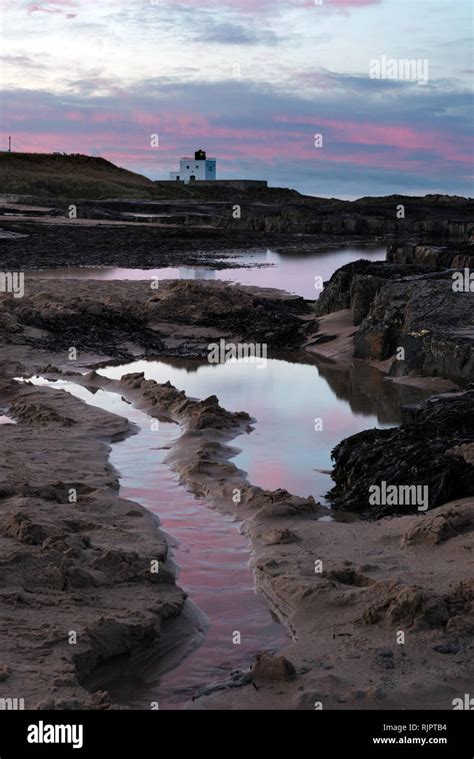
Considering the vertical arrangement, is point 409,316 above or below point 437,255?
below

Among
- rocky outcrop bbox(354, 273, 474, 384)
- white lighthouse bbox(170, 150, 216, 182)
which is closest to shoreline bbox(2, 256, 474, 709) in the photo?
rocky outcrop bbox(354, 273, 474, 384)

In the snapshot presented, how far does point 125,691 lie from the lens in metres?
4.27

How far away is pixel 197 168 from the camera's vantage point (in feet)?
342

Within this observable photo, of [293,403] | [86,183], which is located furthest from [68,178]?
[293,403]

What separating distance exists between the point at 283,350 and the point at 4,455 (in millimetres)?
7193

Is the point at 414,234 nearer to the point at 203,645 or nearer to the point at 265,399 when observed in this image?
the point at 265,399


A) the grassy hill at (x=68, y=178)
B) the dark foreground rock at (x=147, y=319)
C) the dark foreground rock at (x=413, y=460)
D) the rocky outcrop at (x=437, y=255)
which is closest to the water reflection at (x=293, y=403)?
the dark foreground rock at (x=413, y=460)

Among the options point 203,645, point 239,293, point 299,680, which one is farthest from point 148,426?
point 239,293

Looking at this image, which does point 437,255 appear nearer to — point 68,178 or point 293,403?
point 293,403

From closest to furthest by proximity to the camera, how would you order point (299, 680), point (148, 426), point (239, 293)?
point (299, 680), point (148, 426), point (239, 293)

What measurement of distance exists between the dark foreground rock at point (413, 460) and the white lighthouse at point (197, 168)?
97.7 m

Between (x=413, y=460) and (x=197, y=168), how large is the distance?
100m

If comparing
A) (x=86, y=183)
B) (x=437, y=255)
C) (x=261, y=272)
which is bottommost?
(x=261, y=272)

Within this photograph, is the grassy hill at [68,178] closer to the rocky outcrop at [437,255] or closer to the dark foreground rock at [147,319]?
the rocky outcrop at [437,255]
